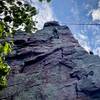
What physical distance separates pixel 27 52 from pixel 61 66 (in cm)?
714

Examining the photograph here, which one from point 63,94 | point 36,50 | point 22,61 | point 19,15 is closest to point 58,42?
point 36,50

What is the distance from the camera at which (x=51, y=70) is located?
1483 inches

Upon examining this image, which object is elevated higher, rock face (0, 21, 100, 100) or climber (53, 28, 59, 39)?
climber (53, 28, 59, 39)

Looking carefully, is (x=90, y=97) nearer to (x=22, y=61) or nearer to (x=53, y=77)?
(x=53, y=77)

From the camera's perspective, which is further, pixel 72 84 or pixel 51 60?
pixel 51 60

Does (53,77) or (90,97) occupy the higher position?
(53,77)

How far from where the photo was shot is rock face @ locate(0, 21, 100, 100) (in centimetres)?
3288

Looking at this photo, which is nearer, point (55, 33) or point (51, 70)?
point (51, 70)

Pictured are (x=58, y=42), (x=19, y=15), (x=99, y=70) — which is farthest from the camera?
(x=58, y=42)

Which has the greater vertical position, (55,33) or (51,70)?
(55,33)

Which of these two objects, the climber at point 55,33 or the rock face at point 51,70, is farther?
the climber at point 55,33

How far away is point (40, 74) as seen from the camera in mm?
36562

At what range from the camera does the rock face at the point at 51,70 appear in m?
32.9

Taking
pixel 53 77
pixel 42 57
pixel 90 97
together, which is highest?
pixel 42 57
